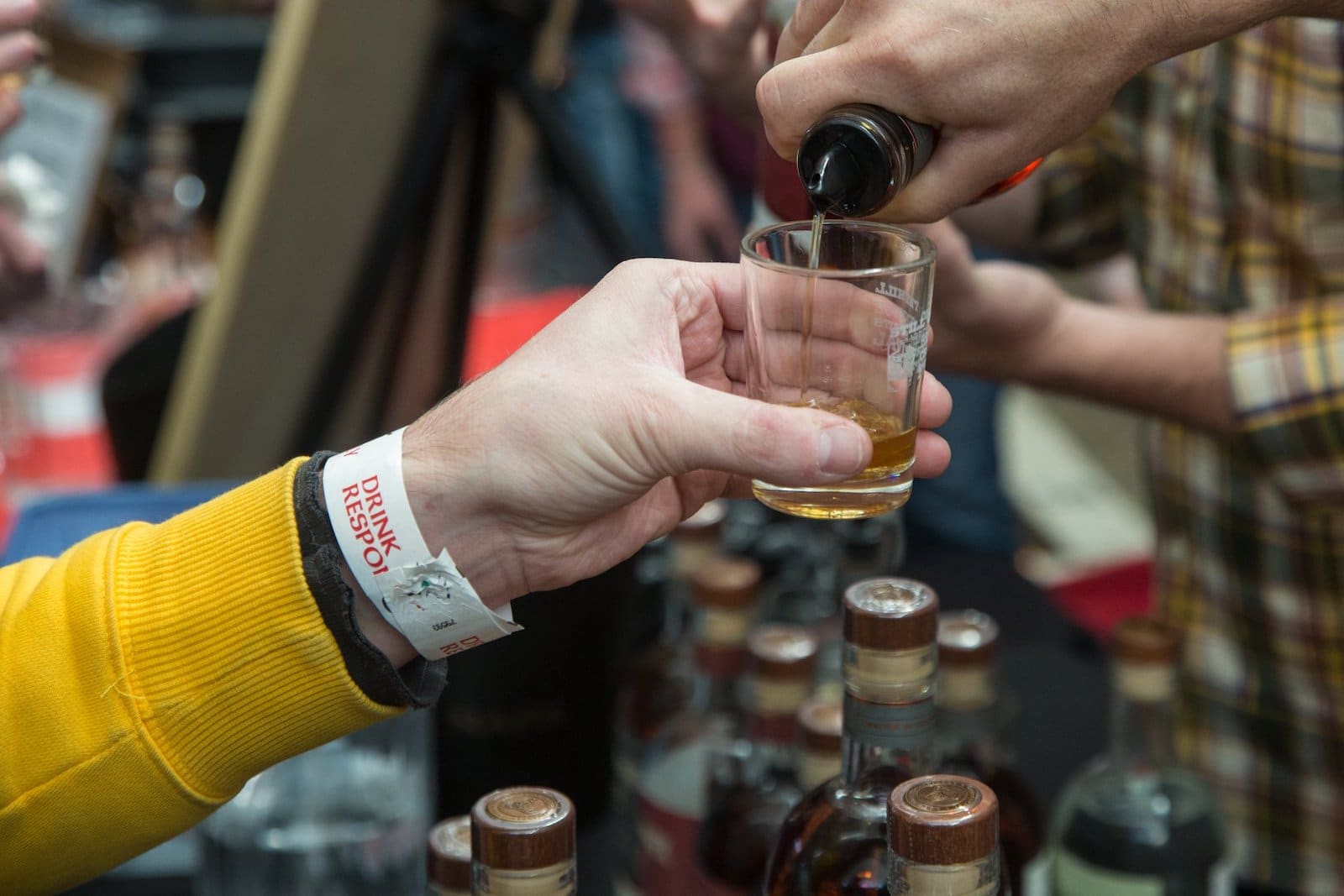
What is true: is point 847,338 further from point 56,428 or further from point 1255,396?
point 56,428

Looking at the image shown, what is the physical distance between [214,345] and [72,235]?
0.90 m

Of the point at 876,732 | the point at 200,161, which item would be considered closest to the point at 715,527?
the point at 876,732

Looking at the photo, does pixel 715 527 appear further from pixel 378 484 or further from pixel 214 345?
pixel 214 345

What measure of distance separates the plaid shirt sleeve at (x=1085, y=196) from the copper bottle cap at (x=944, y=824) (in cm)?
104

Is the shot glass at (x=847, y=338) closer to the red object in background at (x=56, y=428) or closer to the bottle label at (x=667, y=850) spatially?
the bottle label at (x=667, y=850)

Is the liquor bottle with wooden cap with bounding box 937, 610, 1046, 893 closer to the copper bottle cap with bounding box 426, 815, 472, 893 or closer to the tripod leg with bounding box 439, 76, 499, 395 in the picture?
the copper bottle cap with bounding box 426, 815, 472, 893

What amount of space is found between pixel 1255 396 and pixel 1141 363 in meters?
0.10

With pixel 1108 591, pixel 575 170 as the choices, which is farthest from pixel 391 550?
pixel 1108 591

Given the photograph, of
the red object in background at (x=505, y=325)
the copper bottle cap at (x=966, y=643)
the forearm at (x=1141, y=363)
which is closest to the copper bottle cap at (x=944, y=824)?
the copper bottle cap at (x=966, y=643)

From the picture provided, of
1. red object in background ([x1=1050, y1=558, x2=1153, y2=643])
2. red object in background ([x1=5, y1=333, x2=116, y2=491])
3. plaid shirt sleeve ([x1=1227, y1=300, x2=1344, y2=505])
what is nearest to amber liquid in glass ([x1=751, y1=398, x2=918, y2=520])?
plaid shirt sleeve ([x1=1227, y1=300, x2=1344, y2=505])

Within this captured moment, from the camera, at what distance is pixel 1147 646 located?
40.9 inches

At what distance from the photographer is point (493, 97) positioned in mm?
1615

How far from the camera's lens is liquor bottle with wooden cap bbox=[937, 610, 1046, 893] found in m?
1.01

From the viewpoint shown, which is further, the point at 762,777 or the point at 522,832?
the point at 762,777
